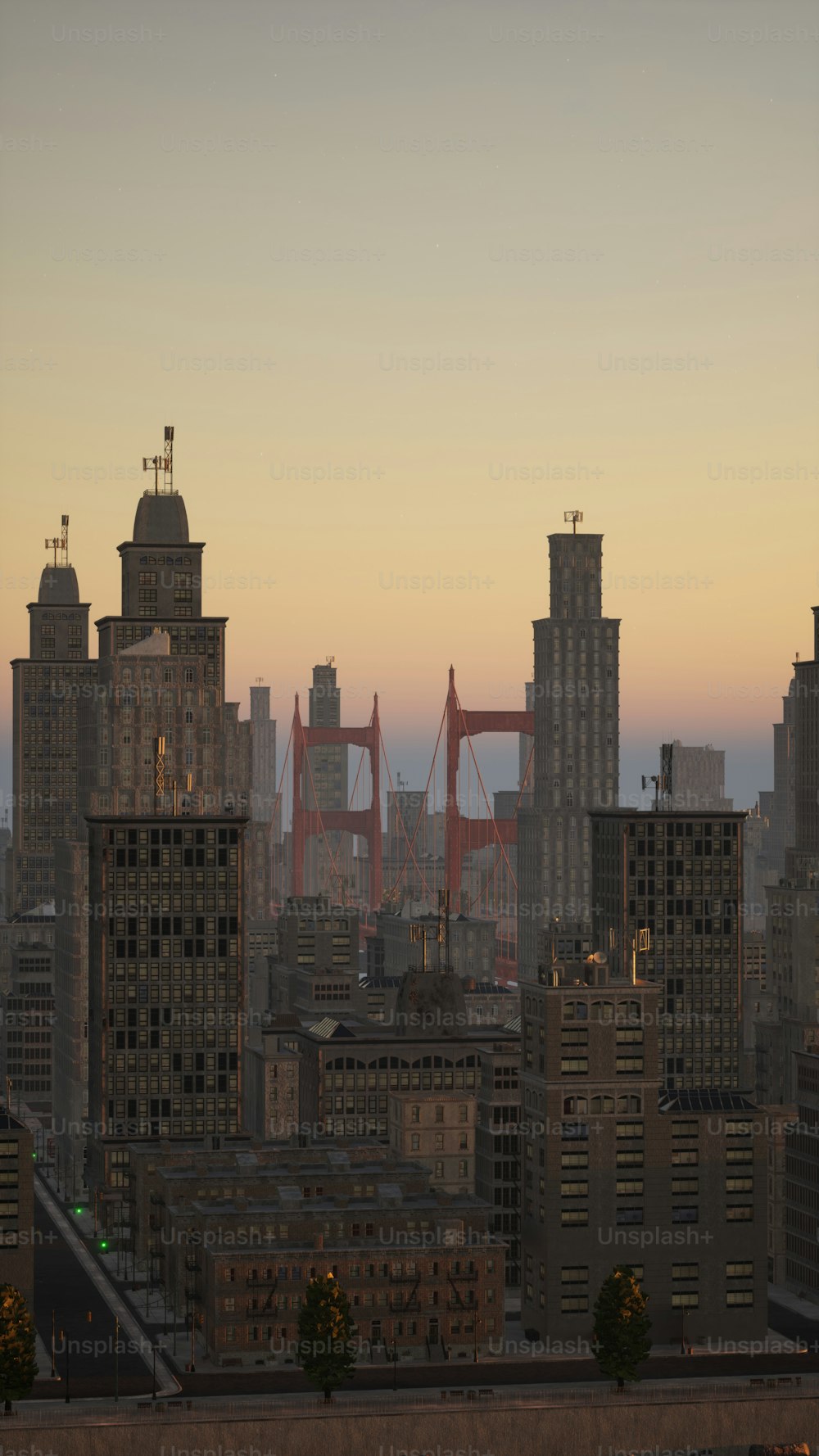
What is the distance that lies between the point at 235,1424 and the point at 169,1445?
504 centimetres

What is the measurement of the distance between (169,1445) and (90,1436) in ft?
19.0

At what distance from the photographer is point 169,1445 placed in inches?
7810

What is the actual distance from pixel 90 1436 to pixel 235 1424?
10.6 metres

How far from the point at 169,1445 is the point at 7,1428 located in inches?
466

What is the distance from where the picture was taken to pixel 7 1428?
647 ft

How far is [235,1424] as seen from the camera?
200m

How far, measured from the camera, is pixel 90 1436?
197375mm

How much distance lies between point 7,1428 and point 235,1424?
16.6 m
